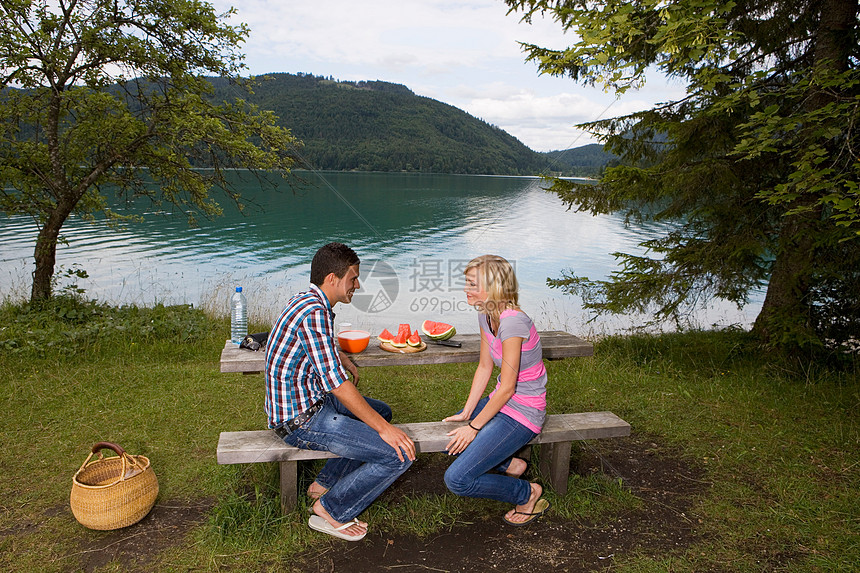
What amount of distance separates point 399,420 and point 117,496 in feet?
8.49

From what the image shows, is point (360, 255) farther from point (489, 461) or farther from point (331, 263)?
point (489, 461)

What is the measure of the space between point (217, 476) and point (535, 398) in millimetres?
2367

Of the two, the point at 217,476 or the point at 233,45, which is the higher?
the point at 233,45

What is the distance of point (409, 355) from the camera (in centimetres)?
404

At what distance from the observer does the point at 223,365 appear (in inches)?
152

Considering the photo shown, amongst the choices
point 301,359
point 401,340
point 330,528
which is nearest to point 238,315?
point 401,340

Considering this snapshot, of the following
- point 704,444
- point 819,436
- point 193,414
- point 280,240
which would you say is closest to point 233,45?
point 193,414

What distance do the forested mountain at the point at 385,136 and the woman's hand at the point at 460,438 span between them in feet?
174

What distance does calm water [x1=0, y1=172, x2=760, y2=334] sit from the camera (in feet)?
45.6

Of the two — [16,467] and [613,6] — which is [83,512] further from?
[613,6]

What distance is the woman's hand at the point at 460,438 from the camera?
3432mm

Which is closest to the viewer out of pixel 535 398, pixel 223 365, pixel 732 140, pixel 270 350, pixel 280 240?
pixel 270 350

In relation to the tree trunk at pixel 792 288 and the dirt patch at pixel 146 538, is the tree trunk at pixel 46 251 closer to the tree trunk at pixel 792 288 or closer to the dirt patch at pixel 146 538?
the dirt patch at pixel 146 538

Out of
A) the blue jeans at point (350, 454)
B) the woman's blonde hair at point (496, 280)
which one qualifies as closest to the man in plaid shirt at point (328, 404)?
the blue jeans at point (350, 454)
